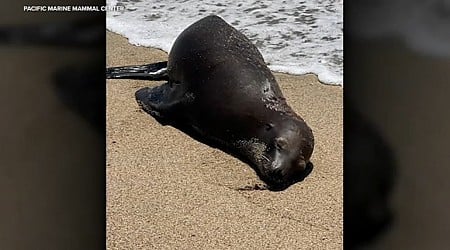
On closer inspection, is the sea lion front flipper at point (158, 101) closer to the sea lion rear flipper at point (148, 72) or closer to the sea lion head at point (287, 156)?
the sea lion rear flipper at point (148, 72)

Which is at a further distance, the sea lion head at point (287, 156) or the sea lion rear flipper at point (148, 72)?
the sea lion rear flipper at point (148, 72)

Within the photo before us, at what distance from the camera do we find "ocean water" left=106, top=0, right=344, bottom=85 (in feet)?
9.82

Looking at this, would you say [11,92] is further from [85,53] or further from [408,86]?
[408,86]

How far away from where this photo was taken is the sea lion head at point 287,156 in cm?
284

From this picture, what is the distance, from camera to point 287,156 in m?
2.85

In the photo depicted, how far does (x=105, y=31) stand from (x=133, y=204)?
2.47 feet

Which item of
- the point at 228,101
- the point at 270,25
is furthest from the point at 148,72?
the point at 270,25

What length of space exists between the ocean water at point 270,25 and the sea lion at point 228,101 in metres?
0.05

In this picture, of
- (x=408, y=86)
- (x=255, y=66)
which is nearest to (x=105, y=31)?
(x=255, y=66)

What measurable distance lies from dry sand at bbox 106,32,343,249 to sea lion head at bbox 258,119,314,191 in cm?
4

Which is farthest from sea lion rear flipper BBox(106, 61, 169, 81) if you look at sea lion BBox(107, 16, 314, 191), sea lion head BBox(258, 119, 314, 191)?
sea lion head BBox(258, 119, 314, 191)

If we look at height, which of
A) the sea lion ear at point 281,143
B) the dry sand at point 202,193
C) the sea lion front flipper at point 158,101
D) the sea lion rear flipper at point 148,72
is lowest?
the dry sand at point 202,193

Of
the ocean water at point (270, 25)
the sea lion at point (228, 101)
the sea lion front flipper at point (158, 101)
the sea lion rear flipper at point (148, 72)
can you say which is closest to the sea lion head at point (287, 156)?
the sea lion at point (228, 101)

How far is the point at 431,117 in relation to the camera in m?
3.05
